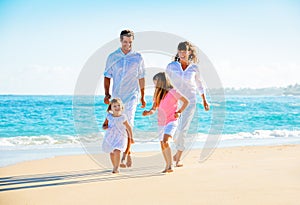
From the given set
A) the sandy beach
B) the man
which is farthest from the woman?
the sandy beach

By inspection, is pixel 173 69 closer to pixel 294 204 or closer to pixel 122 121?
pixel 122 121

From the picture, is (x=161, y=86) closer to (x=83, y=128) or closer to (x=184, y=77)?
(x=184, y=77)

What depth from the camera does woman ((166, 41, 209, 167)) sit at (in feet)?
17.1

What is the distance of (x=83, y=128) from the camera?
11414mm

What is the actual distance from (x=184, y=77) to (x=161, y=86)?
58cm

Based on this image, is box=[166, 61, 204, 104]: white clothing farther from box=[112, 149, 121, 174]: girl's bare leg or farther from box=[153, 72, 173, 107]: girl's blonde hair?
box=[112, 149, 121, 174]: girl's bare leg

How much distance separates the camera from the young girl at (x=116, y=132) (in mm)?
4708

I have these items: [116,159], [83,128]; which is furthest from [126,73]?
[83,128]

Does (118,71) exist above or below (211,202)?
above

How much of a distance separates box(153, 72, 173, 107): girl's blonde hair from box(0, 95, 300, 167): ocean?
107 inches

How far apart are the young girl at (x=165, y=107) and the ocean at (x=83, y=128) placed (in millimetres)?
2622

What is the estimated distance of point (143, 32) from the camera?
6.47 metres

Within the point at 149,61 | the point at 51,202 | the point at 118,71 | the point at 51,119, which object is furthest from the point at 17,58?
the point at 51,202

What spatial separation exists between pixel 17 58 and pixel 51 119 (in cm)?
775
